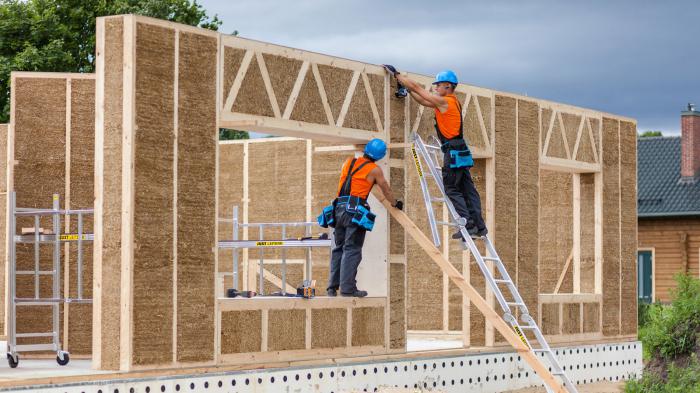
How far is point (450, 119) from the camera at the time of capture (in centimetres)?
1320

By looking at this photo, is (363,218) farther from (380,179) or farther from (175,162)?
(175,162)

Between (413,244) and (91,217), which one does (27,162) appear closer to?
(91,217)

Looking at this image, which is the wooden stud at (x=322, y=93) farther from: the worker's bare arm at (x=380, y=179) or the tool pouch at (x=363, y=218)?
the tool pouch at (x=363, y=218)

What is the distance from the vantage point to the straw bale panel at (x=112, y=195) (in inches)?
420

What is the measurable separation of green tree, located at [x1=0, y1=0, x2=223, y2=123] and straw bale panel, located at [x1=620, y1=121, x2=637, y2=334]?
14.6 m

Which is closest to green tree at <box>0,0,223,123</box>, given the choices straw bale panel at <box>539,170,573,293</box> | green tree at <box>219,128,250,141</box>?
green tree at <box>219,128,250,141</box>

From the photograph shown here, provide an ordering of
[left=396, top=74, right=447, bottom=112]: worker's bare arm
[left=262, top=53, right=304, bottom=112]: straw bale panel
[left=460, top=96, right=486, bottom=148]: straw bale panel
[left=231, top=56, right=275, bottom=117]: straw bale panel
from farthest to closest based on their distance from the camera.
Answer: [left=460, top=96, right=486, bottom=148]: straw bale panel, [left=396, top=74, right=447, bottom=112]: worker's bare arm, [left=262, top=53, right=304, bottom=112]: straw bale panel, [left=231, top=56, right=275, bottom=117]: straw bale panel

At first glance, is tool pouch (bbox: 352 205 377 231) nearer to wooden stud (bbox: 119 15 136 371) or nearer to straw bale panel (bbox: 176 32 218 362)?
straw bale panel (bbox: 176 32 218 362)

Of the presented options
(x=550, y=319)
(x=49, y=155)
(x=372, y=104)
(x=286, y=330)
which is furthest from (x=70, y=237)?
(x=550, y=319)

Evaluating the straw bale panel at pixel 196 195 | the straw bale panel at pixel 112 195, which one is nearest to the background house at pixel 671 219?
the straw bale panel at pixel 196 195

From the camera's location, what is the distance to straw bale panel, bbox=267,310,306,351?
1206 cm

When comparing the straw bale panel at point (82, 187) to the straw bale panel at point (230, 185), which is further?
the straw bale panel at point (230, 185)

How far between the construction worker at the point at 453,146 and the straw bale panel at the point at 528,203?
95.0 inches

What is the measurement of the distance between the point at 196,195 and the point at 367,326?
2912 mm
